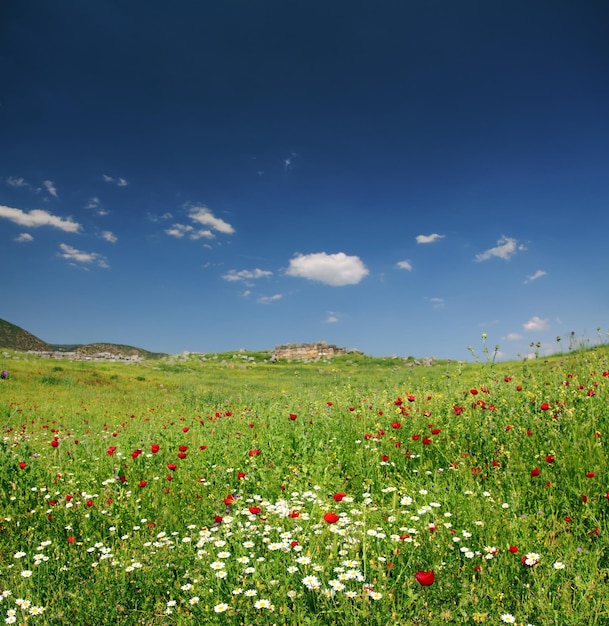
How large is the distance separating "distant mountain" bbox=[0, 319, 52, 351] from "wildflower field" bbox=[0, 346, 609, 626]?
76.8m

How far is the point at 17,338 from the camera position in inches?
3017

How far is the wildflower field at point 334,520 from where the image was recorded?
11.0 ft

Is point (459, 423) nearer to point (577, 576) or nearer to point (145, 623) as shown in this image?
point (577, 576)

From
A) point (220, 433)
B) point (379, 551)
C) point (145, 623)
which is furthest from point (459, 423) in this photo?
point (145, 623)

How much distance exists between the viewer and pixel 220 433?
29.1 ft

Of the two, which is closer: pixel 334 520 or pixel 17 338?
pixel 334 520

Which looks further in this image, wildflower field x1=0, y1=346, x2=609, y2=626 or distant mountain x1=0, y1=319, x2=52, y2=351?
distant mountain x1=0, y1=319, x2=52, y2=351

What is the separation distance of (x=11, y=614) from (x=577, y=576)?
437 cm

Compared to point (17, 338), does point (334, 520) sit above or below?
below

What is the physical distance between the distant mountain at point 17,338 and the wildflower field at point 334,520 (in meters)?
76.8

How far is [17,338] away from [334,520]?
88038mm

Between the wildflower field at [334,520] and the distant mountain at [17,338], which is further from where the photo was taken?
the distant mountain at [17,338]

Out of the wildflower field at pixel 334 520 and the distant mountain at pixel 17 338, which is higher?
the distant mountain at pixel 17 338

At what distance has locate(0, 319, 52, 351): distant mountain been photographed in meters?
74.3
